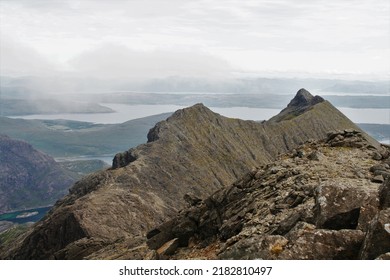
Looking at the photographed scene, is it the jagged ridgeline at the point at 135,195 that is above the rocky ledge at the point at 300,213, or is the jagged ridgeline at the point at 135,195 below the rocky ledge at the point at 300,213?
below

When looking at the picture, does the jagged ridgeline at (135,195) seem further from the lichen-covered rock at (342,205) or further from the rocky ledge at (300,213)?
the lichen-covered rock at (342,205)

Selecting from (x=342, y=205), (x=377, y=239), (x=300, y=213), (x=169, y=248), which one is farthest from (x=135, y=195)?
(x=377, y=239)

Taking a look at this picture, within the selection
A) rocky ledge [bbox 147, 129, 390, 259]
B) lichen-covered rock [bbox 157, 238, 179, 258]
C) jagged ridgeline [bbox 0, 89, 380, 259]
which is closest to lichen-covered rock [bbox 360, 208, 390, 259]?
rocky ledge [bbox 147, 129, 390, 259]

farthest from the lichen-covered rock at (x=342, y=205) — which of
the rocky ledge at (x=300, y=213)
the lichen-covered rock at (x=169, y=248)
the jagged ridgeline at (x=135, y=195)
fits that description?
the jagged ridgeline at (x=135, y=195)

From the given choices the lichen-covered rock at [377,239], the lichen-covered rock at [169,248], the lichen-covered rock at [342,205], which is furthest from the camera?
the lichen-covered rock at [169,248]

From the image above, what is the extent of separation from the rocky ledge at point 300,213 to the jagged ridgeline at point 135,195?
165 inches

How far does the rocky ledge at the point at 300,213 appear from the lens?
21.9 meters

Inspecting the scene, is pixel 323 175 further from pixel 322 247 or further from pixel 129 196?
pixel 129 196

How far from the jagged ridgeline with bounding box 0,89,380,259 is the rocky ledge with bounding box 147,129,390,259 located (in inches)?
165

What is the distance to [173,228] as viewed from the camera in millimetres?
43031

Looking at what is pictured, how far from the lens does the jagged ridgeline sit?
6900 cm

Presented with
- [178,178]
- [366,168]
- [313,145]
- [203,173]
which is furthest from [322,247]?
[203,173]

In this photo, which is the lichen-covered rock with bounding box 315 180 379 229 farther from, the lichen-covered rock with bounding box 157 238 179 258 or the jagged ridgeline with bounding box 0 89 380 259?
the jagged ridgeline with bounding box 0 89 380 259

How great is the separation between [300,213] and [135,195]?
3347 inches
